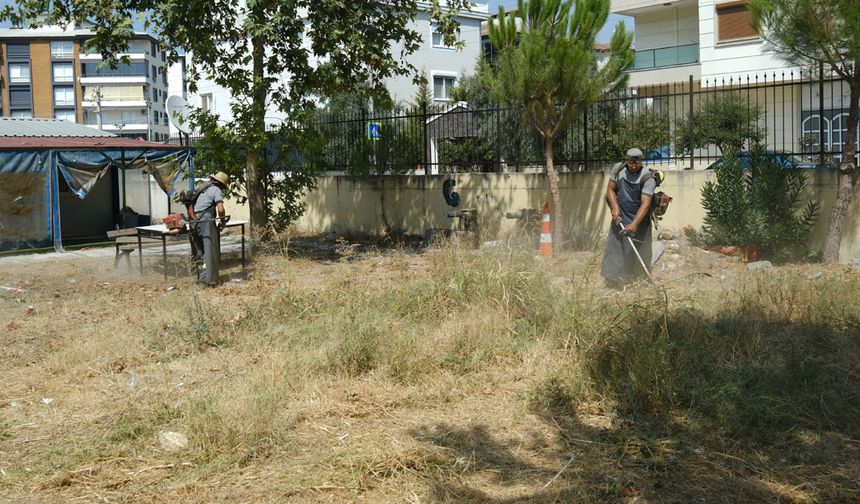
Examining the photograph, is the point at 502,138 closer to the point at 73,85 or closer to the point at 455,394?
the point at 455,394

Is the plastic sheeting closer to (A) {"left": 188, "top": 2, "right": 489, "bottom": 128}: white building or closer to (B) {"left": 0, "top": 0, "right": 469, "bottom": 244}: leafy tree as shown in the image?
(B) {"left": 0, "top": 0, "right": 469, "bottom": 244}: leafy tree

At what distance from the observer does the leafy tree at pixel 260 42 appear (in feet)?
42.4

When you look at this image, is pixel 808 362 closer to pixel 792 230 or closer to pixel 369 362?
pixel 369 362

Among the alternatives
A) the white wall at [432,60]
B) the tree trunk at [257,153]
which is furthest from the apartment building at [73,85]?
the tree trunk at [257,153]

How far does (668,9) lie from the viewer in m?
32.2

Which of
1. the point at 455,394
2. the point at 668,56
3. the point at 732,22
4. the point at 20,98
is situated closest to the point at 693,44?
the point at 668,56

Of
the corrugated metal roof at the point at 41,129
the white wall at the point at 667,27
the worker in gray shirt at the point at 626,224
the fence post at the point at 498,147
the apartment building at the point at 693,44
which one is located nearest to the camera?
the worker in gray shirt at the point at 626,224

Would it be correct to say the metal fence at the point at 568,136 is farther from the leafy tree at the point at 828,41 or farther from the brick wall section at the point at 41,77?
the brick wall section at the point at 41,77

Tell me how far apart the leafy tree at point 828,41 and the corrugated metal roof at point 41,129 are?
604 inches

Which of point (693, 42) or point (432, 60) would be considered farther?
point (432, 60)

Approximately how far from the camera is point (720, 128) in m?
16.2

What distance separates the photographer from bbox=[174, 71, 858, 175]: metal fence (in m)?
13.6

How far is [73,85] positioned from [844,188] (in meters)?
100

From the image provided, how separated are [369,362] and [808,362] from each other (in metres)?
3.36
